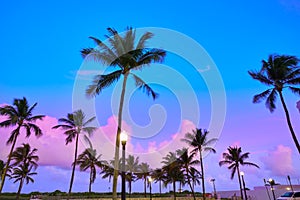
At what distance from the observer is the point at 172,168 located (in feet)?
152

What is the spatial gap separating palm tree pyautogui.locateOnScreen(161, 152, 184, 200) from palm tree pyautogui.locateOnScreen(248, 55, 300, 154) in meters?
23.5

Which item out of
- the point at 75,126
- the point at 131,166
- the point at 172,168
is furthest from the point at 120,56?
the point at 131,166

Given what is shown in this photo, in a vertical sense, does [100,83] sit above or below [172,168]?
above

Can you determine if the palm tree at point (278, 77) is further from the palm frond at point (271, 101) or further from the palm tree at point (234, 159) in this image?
the palm tree at point (234, 159)

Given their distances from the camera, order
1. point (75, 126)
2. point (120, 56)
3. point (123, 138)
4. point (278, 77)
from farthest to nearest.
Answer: point (75, 126), point (278, 77), point (120, 56), point (123, 138)

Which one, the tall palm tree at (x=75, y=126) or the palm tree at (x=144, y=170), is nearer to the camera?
the tall palm tree at (x=75, y=126)

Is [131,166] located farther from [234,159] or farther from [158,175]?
→ [234,159]

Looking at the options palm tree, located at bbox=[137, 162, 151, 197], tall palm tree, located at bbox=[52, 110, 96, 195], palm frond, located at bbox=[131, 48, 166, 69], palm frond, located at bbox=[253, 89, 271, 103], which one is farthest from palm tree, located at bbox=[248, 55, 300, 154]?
palm tree, located at bbox=[137, 162, 151, 197]

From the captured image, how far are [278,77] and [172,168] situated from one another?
94.4ft

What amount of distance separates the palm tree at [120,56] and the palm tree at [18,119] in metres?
18.6

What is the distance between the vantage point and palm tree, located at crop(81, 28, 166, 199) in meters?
14.9

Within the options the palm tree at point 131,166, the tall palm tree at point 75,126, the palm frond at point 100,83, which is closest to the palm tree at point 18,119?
the tall palm tree at point 75,126

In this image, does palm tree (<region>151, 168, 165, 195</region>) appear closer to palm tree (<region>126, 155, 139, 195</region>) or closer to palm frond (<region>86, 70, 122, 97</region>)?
palm tree (<region>126, 155, 139, 195</region>)

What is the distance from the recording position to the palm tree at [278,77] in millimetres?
22516
